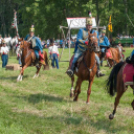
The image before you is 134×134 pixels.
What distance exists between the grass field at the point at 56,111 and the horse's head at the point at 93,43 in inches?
48.7

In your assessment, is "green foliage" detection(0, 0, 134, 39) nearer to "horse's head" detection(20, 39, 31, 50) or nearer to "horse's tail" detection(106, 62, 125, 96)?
"horse's head" detection(20, 39, 31, 50)

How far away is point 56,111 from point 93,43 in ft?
7.14

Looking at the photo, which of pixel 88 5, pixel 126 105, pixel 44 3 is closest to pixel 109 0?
pixel 88 5

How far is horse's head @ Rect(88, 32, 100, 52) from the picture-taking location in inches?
324

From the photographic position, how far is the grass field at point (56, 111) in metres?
6.44

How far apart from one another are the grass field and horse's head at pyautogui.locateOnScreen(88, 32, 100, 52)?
124 centimetres

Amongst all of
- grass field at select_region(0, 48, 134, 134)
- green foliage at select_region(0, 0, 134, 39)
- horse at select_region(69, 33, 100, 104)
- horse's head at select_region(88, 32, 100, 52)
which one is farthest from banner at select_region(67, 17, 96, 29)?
green foliage at select_region(0, 0, 134, 39)

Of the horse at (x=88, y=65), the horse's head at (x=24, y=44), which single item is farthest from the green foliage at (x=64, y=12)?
the horse at (x=88, y=65)

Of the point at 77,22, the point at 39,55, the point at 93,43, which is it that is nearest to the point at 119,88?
the point at 93,43

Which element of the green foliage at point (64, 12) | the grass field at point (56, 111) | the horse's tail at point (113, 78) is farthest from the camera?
the green foliage at point (64, 12)

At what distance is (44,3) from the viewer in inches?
1813

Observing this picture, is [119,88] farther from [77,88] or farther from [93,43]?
[77,88]

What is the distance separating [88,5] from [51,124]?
38.1 m

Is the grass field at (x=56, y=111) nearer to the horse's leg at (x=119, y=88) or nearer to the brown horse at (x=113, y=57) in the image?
the horse's leg at (x=119, y=88)
